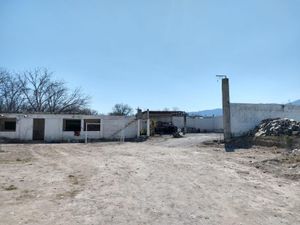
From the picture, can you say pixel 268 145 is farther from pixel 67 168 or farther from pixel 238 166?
pixel 67 168

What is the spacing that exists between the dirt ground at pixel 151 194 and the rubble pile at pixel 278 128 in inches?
386

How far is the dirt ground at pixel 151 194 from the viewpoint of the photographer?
280 inches

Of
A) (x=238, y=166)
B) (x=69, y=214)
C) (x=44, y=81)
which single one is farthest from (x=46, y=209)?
(x=44, y=81)

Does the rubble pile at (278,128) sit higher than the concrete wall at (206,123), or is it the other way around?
the concrete wall at (206,123)

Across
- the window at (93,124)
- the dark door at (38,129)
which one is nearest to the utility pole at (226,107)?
the window at (93,124)

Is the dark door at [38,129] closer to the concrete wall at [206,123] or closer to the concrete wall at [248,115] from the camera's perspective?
the concrete wall at [248,115]

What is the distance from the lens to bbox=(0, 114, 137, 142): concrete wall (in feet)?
119

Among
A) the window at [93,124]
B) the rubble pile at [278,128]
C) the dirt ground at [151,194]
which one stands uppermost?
the window at [93,124]

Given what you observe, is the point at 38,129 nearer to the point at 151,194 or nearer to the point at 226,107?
the point at 226,107

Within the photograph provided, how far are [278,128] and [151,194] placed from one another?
1885 centimetres

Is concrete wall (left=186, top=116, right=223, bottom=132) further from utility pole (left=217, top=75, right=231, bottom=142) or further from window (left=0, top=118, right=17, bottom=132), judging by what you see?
window (left=0, top=118, right=17, bottom=132)

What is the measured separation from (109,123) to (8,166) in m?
24.1

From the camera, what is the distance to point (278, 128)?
84.0 ft

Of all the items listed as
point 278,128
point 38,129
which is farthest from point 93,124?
point 278,128
